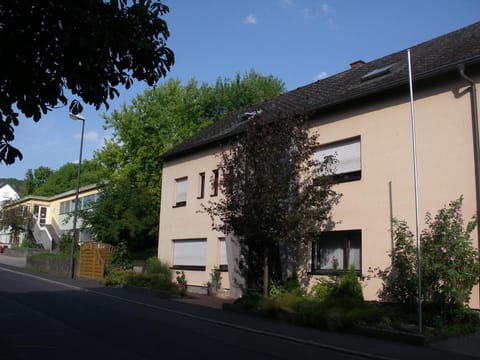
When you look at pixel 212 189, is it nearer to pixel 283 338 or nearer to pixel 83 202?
pixel 283 338

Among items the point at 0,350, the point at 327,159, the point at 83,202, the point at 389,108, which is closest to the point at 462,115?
the point at 389,108

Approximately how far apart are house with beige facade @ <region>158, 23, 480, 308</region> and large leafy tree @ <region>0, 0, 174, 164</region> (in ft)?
24.1

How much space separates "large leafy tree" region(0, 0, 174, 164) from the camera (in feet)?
16.6

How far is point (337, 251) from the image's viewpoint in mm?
15125

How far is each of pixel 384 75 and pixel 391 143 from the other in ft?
10.2

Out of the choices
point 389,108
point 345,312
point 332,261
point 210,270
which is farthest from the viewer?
point 210,270

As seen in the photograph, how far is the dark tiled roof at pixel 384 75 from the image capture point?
43.7 ft

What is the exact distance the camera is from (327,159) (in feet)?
46.9

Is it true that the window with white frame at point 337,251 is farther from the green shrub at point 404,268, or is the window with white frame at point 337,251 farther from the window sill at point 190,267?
the window sill at point 190,267

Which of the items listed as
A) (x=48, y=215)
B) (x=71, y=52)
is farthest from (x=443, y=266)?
(x=48, y=215)

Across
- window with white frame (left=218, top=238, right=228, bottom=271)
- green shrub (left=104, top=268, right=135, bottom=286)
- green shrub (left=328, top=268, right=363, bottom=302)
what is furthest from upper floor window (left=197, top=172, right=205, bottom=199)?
green shrub (left=328, top=268, right=363, bottom=302)

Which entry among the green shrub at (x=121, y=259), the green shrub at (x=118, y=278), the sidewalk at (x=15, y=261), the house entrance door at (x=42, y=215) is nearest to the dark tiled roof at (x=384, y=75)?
the green shrub at (x=118, y=278)

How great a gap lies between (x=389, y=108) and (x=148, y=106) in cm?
2458

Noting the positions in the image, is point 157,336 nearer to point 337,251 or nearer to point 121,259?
point 337,251
